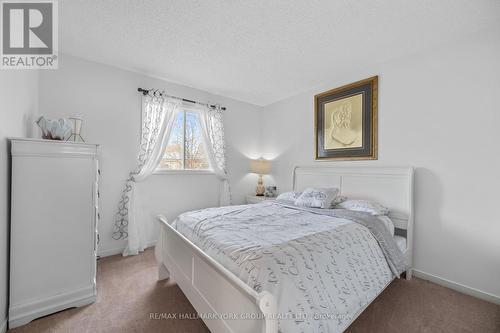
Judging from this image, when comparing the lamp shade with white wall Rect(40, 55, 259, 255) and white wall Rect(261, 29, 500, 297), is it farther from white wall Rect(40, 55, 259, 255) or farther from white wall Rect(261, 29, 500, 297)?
white wall Rect(261, 29, 500, 297)

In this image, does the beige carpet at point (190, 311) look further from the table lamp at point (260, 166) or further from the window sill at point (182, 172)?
the table lamp at point (260, 166)

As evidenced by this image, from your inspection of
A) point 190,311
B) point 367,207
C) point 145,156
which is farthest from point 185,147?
point 367,207

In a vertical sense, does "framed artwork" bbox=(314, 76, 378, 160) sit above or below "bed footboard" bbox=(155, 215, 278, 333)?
above

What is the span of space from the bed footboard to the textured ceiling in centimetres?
203

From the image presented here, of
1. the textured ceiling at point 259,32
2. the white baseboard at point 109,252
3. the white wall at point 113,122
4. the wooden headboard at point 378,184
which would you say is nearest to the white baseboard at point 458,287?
the wooden headboard at point 378,184

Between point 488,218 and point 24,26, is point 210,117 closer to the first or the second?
point 24,26

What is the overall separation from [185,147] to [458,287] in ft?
12.9

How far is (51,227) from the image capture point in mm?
1773

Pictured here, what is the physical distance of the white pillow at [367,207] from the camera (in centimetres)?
240

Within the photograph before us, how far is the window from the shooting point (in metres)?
3.53

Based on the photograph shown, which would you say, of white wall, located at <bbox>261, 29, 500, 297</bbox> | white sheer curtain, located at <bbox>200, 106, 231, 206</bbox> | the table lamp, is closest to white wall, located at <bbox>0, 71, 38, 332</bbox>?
white sheer curtain, located at <bbox>200, 106, 231, 206</bbox>

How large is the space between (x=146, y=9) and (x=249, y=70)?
1.47 metres

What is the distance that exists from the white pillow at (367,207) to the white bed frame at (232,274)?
0.20 m

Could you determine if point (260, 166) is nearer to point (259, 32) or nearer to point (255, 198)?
point (255, 198)
